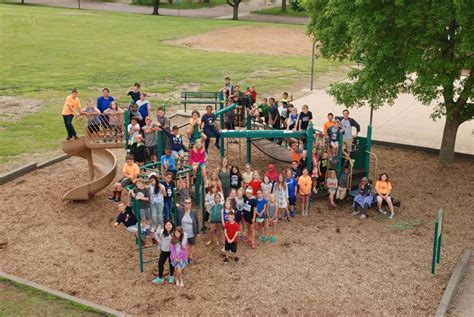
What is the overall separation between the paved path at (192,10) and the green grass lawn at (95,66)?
631 inches

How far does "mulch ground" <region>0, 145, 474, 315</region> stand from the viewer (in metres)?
11.1

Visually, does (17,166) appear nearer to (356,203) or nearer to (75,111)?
(75,111)

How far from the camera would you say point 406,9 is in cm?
1473

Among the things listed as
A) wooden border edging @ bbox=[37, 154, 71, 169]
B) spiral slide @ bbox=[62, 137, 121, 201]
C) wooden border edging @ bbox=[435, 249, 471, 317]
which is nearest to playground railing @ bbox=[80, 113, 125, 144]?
spiral slide @ bbox=[62, 137, 121, 201]

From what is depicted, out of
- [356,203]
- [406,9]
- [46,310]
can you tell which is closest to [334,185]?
[356,203]

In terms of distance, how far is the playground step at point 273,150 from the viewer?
56.7ft

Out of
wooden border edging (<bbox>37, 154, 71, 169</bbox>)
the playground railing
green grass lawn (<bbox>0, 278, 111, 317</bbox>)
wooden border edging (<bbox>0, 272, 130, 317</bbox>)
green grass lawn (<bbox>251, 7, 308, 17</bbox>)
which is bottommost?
green grass lawn (<bbox>0, 278, 111, 317</bbox>)

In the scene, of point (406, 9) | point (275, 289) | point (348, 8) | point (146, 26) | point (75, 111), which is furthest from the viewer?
point (146, 26)

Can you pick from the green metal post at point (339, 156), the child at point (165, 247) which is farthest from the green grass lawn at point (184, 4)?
the child at point (165, 247)

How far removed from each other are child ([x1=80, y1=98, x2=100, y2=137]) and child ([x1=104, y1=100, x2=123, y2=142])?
322mm

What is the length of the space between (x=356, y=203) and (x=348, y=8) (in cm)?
553

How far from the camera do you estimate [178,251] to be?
11.2 metres

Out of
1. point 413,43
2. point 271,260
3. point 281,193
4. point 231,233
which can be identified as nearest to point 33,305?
point 231,233

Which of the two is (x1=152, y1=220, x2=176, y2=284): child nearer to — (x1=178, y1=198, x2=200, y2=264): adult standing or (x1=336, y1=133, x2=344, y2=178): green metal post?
(x1=178, y1=198, x2=200, y2=264): adult standing
